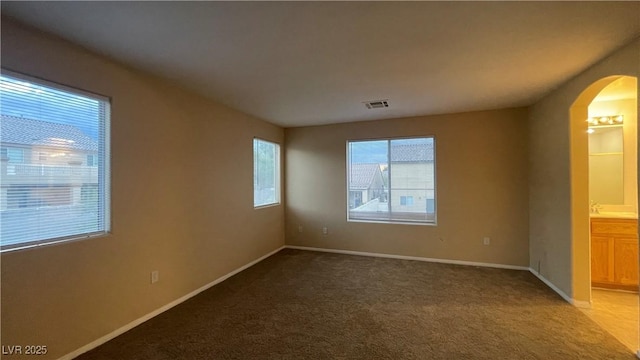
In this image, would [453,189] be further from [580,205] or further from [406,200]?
[580,205]

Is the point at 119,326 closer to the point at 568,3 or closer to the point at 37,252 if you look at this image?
the point at 37,252

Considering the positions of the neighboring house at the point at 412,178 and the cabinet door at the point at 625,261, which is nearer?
the cabinet door at the point at 625,261

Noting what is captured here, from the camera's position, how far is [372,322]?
2.61m

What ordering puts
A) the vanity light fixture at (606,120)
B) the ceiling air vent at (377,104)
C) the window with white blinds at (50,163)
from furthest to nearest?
the ceiling air vent at (377,104) → the vanity light fixture at (606,120) → the window with white blinds at (50,163)

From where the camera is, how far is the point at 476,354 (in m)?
2.13

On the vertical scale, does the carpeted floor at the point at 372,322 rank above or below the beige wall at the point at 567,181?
below

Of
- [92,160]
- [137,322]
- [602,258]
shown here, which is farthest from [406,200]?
[92,160]

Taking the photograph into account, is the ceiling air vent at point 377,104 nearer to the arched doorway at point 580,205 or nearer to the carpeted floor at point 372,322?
the arched doorway at point 580,205

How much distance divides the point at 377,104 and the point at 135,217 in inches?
124

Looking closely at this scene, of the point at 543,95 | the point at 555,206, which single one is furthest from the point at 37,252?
the point at 543,95

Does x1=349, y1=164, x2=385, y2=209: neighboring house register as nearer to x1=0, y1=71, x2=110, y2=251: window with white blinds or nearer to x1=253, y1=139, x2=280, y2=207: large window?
x1=253, y1=139, x2=280, y2=207: large window

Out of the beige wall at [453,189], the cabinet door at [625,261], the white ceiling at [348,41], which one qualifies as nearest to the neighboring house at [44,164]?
the white ceiling at [348,41]

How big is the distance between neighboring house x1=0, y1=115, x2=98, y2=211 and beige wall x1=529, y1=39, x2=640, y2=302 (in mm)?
4439

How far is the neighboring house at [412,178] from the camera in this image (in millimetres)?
4582
